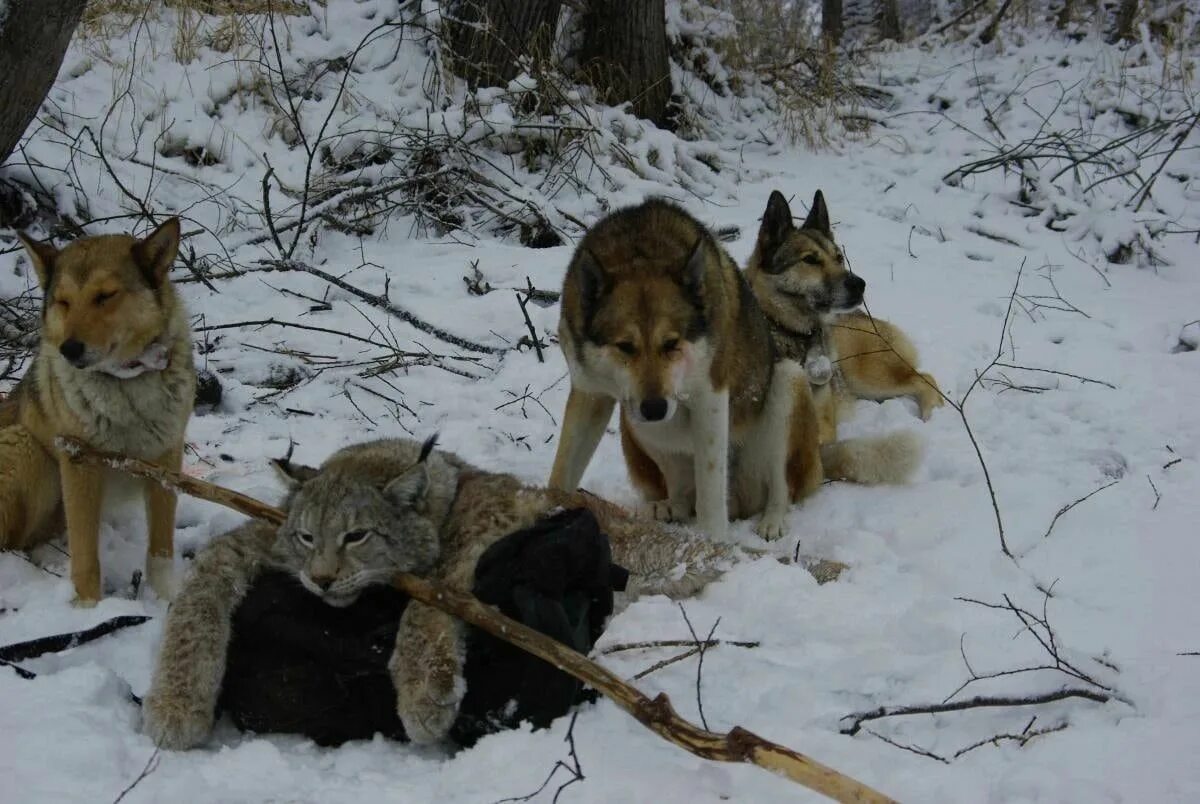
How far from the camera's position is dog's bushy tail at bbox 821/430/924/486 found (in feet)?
17.3

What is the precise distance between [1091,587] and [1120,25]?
1190 cm

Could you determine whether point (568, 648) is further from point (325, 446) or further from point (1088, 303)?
point (1088, 303)

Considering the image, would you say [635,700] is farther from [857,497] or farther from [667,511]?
[857,497]

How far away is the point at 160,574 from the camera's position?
4.12m

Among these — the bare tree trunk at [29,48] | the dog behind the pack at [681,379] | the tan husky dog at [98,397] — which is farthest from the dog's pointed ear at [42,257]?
the dog behind the pack at [681,379]

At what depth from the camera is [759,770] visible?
8.42ft

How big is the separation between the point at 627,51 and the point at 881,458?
619 cm

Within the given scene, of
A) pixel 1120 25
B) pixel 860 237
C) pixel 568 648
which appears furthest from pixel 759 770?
pixel 1120 25

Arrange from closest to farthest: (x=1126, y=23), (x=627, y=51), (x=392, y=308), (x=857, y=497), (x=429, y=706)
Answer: (x=429, y=706)
(x=857, y=497)
(x=392, y=308)
(x=627, y=51)
(x=1126, y=23)

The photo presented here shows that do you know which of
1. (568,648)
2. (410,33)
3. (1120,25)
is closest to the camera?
(568,648)

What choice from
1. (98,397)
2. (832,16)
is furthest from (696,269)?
(832,16)

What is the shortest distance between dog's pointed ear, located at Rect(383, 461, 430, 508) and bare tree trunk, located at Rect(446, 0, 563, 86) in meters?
6.88

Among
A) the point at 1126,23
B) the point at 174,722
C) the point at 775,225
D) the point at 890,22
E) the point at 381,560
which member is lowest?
the point at 174,722

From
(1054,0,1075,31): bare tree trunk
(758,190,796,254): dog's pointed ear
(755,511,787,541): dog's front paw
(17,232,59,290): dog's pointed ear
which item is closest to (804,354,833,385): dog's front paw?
(758,190,796,254): dog's pointed ear
